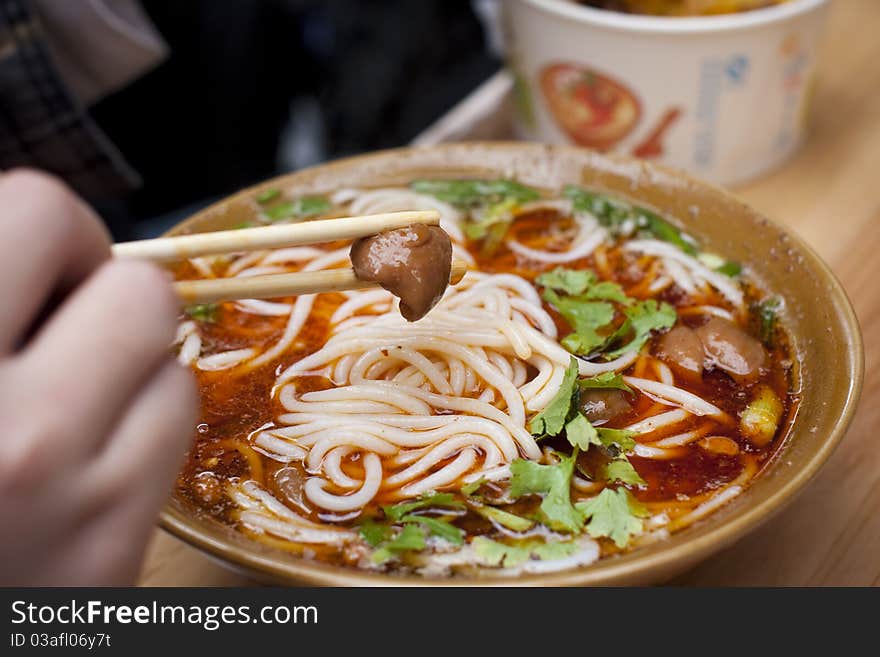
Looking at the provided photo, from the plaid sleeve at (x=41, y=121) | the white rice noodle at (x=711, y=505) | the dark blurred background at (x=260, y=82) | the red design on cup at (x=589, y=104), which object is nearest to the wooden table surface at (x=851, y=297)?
the white rice noodle at (x=711, y=505)

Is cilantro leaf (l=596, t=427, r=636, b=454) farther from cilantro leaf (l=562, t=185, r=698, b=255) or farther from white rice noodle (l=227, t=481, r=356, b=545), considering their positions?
cilantro leaf (l=562, t=185, r=698, b=255)

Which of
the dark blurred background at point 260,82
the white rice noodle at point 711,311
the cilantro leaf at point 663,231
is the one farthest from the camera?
the dark blurred background at point 260,82

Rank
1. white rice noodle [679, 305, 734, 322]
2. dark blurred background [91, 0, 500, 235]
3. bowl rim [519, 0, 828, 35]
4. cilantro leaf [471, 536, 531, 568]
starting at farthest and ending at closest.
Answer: dark blurred background [91, 0, 500, 235] → bowl rim [519, 0, 828, 35] → white rice noodle [679, 305, 734, 322] → cilantro leaf [471, 536, 531, 568]

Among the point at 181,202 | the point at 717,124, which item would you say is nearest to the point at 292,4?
the point at 181,202

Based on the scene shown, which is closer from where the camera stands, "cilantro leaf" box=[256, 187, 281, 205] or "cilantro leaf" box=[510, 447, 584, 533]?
"cilantro leaf" box=[510, 447, 584, 533]

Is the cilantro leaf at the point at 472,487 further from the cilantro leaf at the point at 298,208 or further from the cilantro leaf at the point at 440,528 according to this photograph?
the cilantro leaf at the point at 298,208

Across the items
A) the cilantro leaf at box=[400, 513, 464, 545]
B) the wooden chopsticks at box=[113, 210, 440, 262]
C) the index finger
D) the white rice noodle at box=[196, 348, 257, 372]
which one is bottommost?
the white rice noodle at box=[196, 348, 257, 372]

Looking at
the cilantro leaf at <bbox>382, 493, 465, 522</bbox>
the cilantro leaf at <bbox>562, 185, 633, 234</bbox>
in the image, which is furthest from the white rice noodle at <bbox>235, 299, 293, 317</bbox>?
the cilantro leaf at <bbox>562, 185, 633, 234</bbox>
